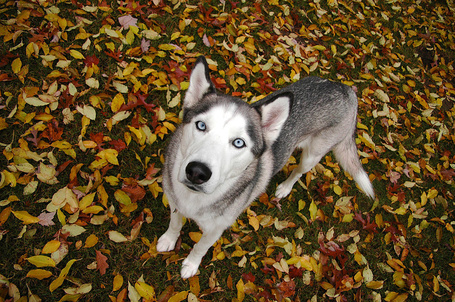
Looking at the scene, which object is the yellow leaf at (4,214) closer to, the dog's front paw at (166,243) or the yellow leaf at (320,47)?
the dog's front paw at (166,243)

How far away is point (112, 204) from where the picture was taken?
3.18 metres

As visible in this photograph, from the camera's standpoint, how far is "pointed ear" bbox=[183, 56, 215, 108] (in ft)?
7.59

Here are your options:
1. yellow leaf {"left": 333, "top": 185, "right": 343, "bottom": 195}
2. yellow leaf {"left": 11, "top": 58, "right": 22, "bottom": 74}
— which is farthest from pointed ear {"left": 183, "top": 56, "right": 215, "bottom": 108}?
yellow leaf {"left": 333, "top": 185, "right": 343, "bottom": 195}

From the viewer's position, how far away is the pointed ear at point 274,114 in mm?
2234

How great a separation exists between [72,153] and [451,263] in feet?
18.5

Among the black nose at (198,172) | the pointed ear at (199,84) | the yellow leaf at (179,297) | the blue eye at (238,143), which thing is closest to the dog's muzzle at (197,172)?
the black nose at (198,172)

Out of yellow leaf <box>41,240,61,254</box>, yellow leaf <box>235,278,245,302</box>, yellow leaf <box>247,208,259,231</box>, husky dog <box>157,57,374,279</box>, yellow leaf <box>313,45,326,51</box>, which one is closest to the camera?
husky dog <box>157,57,374,279</box>

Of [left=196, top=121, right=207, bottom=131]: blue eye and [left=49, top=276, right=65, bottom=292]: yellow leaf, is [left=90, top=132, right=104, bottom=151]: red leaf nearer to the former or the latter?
[left=49, top=276, right=65, bottom=292]: yellow leaf

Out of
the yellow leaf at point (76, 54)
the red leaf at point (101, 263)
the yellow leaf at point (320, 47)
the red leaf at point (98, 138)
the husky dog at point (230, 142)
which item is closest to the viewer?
the husky dog at point (230, 142)

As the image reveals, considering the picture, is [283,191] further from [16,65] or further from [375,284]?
[16,65]

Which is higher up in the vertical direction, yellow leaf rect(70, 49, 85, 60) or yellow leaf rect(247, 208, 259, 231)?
yellow leaf rect(70, 49, 85, 60)

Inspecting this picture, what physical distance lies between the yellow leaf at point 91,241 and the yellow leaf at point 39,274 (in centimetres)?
40

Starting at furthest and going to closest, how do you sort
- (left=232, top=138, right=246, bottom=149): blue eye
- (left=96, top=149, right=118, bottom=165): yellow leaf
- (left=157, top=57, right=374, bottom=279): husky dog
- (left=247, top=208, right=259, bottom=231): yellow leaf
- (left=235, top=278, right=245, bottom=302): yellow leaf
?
(left=247, top=208, right=259, bottom=231): yellow leaf < (left=96, top=149, right=118, bottom=165): yellow leaf < (left=235, top=278, right=245, bottom=302): yellow leaf < (left=232, top=138, right=246, bottom=149): blue eye < (left=157, top=57, right=374, bottom=279): husky dog

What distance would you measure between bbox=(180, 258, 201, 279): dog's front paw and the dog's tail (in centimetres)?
237
